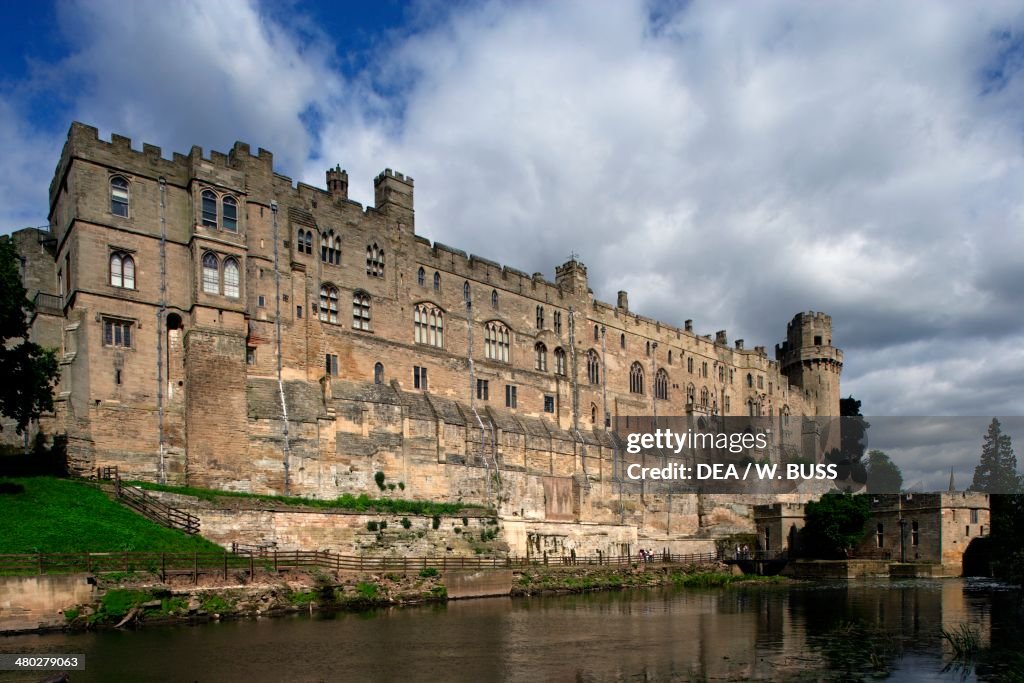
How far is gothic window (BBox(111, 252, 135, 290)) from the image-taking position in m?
41.8

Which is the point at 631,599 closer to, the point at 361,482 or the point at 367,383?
the point at 361,482

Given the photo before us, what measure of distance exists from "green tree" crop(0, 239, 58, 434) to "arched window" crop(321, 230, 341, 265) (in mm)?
17235

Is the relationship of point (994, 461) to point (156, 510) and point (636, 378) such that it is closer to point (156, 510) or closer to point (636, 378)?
point (636, 378)

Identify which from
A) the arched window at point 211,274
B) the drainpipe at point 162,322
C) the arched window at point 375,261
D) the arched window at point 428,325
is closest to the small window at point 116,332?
the drainpipe at point 162,322

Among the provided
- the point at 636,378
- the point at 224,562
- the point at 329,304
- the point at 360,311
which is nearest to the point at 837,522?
the point at 636,378

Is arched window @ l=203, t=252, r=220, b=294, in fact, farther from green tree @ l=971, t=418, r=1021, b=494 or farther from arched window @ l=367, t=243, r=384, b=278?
green tree @ l=971, t=418, r=1021, b=494

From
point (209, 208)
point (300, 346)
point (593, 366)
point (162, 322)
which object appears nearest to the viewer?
point (162, 322)

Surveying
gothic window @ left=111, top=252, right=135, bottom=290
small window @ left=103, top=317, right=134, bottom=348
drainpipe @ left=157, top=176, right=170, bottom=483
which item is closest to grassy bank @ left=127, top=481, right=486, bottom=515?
drainpipe @ left=157, top=176, right=170, bottom=483

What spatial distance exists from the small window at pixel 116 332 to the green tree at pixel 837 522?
4628 centimetres

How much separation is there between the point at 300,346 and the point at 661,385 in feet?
125

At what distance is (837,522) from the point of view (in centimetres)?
6247

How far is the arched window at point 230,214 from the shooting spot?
147ft

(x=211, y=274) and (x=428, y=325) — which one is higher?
(x=211, y=274)

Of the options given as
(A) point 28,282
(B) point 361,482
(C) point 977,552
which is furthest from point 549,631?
(C) point 977,552
